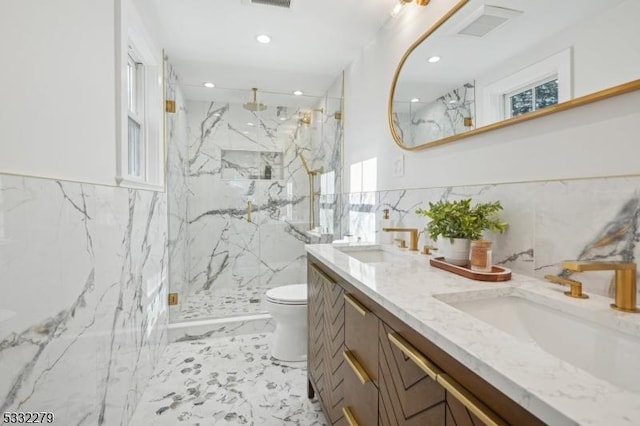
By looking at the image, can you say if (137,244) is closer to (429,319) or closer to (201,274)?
(429,319)

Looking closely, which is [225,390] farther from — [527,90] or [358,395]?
[527,90]

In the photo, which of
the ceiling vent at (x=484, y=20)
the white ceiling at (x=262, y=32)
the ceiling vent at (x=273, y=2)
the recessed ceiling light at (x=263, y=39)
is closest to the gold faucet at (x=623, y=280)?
the ceiling vent at (x=484, y=20)

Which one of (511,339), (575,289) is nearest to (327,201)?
(575,289)

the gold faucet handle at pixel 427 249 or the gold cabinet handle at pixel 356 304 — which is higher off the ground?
the gold faucet handle at pixel 427 249

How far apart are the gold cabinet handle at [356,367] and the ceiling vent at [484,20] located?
1411 millimetres

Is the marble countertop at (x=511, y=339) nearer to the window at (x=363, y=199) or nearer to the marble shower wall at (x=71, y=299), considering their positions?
the marble shower wall at (x=71, y=299)

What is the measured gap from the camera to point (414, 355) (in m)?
0.71

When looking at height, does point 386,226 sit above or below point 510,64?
below

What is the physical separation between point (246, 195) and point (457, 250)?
9.43 feet

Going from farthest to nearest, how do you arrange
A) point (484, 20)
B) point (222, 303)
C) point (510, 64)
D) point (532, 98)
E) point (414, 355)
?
point (222, 303), point (484, 20), point (510, 64), point (532, 98), point (414, 355)

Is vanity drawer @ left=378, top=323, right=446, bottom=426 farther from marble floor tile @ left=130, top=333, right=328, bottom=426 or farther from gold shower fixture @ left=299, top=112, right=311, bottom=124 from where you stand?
gold shower fixture @ left=299, top=112, right=311, bottom=124

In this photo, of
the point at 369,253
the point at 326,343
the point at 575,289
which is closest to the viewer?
the point at 575,289

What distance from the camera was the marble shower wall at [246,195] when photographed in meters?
3.59

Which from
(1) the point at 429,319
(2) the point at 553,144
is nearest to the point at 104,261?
(1) the point at 429,319
